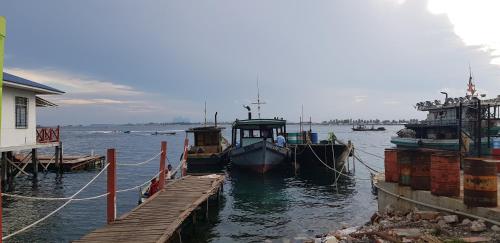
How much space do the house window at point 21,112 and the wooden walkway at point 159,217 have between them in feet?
36.5

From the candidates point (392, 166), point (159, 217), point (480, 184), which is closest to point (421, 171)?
point (392, 166)

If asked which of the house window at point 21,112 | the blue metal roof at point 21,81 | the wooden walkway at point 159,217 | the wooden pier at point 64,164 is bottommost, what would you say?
the wooden pier at point 64,164

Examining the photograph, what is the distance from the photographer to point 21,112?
22234 millimetres

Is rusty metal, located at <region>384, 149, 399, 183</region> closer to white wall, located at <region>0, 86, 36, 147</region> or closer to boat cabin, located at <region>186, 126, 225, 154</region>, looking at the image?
white wall, located at <region>0, 86, 36, 147</region>

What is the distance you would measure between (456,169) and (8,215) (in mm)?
17555

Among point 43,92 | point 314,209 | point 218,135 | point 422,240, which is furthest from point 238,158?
point 422,240

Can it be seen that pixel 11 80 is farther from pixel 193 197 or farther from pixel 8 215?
pixel 193 197

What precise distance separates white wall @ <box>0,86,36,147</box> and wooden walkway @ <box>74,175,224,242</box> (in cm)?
1015

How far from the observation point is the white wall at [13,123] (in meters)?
20.2

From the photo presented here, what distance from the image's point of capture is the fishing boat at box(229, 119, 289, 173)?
1129 inches

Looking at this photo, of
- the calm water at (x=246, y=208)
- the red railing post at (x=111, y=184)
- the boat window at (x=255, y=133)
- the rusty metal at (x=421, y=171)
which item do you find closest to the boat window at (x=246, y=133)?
the boat window at (x=255, y=133)

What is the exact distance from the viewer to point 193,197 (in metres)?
14.2

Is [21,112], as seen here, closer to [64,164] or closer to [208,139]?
[64,164]

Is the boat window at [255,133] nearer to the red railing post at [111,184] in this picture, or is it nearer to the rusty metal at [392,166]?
the rusty metal at [392,166]
